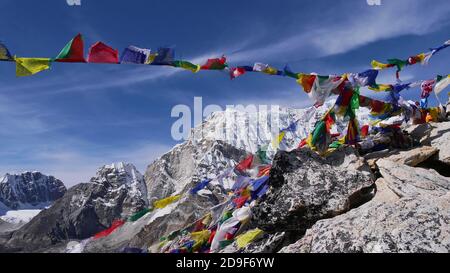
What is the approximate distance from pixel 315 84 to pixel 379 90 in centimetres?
327

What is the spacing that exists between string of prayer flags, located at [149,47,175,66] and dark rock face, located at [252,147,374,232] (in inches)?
165

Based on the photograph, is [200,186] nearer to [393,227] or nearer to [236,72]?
[236,72]

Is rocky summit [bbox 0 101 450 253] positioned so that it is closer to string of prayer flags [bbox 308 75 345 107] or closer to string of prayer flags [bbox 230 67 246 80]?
string of prayer flags [bbox 308 75 345 107]

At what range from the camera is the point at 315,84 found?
12.0 metres

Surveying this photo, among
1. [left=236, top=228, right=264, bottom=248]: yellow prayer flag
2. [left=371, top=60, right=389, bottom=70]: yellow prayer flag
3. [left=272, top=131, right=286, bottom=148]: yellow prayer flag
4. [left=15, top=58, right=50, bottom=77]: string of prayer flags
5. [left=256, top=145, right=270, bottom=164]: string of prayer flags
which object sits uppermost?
[left=371, top=60, right=389, bottom=70]: yellow prayer flag

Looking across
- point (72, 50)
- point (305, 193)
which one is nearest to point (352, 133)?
point (305, 193)

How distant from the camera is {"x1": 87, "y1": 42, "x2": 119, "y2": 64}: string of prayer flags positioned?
402 inches

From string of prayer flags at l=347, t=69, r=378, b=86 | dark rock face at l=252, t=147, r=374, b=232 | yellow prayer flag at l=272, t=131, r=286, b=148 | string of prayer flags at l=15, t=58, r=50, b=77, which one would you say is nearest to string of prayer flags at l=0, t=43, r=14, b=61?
string of prayer flags at l=15, t=58, r=50, b=77

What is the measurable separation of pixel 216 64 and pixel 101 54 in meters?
3.79

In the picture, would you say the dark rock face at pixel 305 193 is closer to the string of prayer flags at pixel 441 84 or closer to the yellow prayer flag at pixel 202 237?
the yellow prayer flag at pixel 202 237

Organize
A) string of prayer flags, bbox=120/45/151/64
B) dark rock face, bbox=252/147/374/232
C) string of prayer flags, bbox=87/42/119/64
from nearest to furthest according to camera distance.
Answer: dark rock face, bbox=252/147/374/232 → string of prayer flags, bbox=87/42/119/64 → string of prayer flags, bbox=120/45/151/64
